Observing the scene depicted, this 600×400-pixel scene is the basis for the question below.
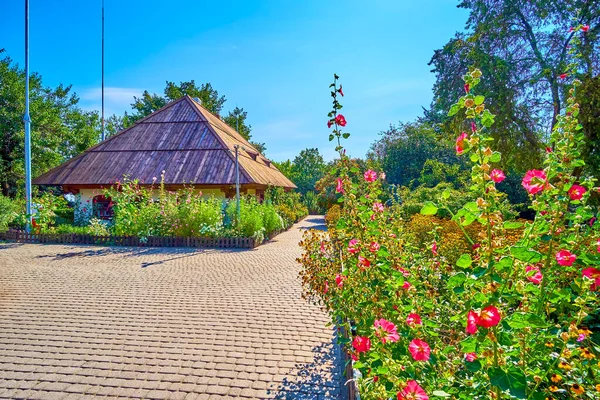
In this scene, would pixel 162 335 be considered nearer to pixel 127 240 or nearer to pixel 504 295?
pixel 504 295

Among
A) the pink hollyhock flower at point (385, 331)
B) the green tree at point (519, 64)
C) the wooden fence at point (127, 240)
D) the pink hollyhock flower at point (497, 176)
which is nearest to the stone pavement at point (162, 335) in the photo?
the pink hollyhock flower at point (385, 331)

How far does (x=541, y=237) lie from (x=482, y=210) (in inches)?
15.4

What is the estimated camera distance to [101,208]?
1636cm

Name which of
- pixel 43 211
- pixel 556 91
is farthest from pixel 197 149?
pixel 556 91

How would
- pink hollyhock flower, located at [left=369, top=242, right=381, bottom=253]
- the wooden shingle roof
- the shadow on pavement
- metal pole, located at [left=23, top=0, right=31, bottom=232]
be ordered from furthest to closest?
the wooden shingle roof < metal pole, located at [left=23, top=0, right=31, bottom=232] < the shadow on pavement < pink hollyhock flower, located at [left=369, top=242, right=381, bottom=253]

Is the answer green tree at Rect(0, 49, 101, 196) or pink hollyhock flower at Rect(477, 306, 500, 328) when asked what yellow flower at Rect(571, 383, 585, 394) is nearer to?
pink hollyhock flower at Rect(477, 306, 500, 328)

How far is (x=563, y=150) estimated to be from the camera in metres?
1.42

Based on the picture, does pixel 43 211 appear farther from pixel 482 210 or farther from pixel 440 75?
pixel 440 75

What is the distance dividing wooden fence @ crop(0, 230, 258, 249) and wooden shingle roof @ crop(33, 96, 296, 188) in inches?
130

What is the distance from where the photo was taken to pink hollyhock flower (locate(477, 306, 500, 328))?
3.40 feet

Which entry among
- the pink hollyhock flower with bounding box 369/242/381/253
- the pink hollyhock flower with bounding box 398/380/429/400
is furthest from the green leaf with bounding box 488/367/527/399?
the pink hollyhock flower with bounding box 369/242/381/253

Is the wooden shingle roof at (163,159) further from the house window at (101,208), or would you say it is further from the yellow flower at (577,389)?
the yellow flower at (577,389)

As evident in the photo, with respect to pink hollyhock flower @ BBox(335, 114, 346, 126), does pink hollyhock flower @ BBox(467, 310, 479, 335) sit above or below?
below

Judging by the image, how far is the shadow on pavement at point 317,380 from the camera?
311cm
